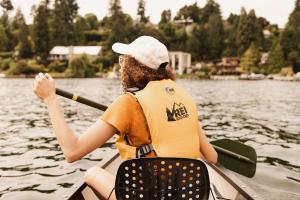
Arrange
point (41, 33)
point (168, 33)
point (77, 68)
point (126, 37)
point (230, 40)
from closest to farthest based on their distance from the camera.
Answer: point (77, 68)
point (41, 33)
point (126, 37)
point (230, 40)
point (168, 33)

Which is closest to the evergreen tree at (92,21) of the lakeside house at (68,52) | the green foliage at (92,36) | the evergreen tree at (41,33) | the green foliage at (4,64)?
the green foliage at (92,36)

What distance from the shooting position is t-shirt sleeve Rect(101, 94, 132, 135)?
9.37 ft

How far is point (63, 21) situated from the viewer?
307 ft

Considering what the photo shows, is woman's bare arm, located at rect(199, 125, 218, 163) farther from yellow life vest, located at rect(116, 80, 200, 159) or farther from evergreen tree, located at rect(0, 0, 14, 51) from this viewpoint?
evergreen tree, located at rect(0, 0, 14, 51)

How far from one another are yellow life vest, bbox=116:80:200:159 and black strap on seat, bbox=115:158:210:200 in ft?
0.79

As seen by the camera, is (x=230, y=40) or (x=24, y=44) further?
Answer: (x=230, y=40)

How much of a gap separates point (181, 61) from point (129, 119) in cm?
9165

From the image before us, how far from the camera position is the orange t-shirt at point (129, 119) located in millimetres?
2867

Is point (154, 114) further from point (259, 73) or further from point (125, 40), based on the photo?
point (125, 40)

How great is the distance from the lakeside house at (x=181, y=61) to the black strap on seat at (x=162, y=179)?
295 ft

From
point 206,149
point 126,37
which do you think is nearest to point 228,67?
point 126,37

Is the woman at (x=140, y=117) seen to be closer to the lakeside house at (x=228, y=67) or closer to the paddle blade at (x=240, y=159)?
the paddle blade at (x=240, y=159)

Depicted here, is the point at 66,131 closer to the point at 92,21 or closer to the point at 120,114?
the point at 120,114

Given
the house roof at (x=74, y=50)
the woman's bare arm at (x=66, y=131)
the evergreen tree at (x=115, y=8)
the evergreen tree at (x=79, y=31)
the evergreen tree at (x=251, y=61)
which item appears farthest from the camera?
the evergreen tree at (x=79, y=31)
